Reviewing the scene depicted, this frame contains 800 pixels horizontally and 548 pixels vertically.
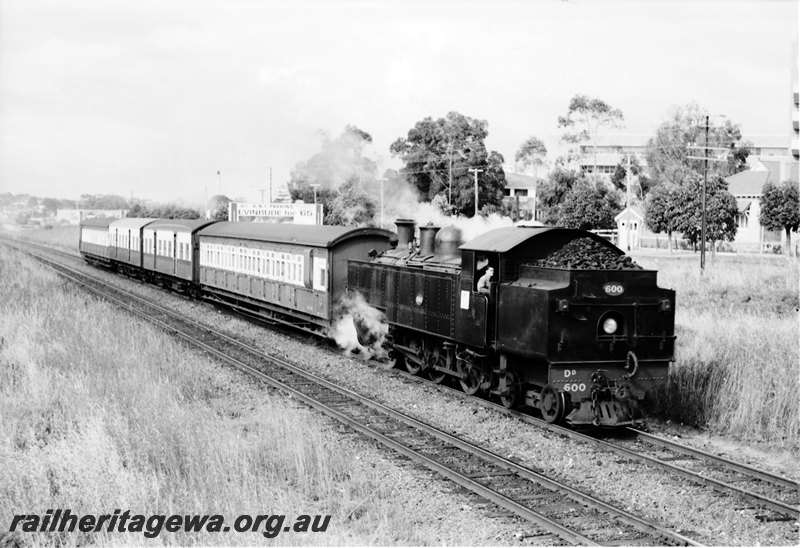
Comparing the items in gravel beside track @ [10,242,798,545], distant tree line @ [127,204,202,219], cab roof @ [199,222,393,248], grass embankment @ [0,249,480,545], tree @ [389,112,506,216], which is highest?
tree @ [389,112,506,216]

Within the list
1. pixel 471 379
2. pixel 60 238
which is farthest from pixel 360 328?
pixel 60 238

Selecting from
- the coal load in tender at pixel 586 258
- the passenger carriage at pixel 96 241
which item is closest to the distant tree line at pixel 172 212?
the passenger carriage at pixel 96 241

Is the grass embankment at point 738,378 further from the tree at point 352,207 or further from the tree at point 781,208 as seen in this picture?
the tree at point 781,208

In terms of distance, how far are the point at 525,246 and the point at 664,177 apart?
6120 cm

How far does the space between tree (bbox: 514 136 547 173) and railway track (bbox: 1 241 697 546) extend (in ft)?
160

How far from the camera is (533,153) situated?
63281mm

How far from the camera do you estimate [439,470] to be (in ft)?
30.8

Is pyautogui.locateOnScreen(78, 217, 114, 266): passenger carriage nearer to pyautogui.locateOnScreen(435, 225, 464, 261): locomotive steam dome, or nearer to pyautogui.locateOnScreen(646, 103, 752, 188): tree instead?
pyautogui.locateOnScreen(435, 225, 464, 261): locomotive steam dome

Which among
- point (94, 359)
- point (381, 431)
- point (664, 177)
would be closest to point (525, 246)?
point (381, 431)

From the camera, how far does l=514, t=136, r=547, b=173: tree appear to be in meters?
62.8

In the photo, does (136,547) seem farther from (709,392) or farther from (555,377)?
(709,392)

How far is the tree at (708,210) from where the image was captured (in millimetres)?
44469

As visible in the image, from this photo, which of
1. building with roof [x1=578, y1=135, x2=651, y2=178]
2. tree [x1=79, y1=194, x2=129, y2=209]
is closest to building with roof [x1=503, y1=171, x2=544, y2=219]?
building with roof [x1=578, y1=135, x2=651, y2=178]

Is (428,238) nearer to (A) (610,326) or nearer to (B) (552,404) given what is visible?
(B) (552,404)
